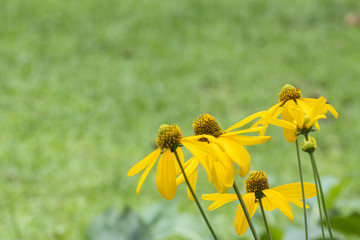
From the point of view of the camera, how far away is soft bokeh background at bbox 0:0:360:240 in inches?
121

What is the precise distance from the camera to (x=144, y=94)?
4617 mm

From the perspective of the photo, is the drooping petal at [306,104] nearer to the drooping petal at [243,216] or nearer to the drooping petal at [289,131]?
the drooping petal at [289,131]

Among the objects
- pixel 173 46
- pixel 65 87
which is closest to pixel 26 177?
pixel 65 87

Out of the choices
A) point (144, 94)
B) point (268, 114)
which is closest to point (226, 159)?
point (268, 114)

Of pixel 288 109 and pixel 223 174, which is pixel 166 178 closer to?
pixel 223 174

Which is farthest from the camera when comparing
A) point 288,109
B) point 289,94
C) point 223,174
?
point 289,94

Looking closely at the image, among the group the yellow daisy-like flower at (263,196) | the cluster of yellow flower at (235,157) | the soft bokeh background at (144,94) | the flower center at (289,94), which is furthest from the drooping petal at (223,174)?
the soft bokeh background at (144,94)

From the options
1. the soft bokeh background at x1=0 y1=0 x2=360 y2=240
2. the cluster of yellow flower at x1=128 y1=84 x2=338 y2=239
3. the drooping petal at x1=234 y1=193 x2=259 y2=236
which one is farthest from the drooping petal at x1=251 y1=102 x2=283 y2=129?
the soft bokeh background at x1=0 y1=0 x2=360 y2=240

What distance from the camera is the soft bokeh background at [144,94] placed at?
3.08 m

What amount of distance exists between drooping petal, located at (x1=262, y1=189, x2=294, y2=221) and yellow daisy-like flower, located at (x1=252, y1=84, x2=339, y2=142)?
8cm

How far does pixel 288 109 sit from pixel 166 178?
0.67 ft

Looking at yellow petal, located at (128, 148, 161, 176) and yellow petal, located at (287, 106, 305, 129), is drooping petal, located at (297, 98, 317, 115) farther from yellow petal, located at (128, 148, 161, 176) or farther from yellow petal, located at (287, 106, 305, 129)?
yellow petal, located at (128, 148, 161, 176)

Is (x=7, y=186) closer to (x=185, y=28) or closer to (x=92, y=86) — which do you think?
(x=92, y=86)

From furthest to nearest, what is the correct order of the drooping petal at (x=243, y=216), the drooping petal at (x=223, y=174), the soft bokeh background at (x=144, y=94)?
the soft bokeh background at (x=144, y=94) < the drooping petal at (x=243, y=216) < the drooping petal at (x=223, y=174)
